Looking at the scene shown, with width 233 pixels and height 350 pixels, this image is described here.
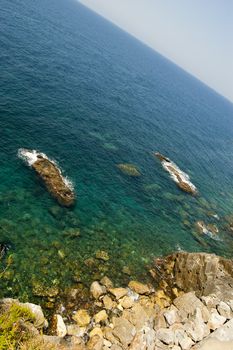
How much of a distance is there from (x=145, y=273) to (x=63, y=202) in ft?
41.4

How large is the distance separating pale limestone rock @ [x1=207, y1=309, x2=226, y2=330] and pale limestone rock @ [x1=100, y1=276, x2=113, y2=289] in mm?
9609

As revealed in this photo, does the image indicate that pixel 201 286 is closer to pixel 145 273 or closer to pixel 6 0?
pixel 145 273

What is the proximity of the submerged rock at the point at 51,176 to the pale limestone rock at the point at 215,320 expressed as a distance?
19700 millimetres

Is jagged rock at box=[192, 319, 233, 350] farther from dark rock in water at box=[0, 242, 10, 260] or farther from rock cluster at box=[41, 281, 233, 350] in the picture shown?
dark rock in water at box=[0, 242, 10, 260]

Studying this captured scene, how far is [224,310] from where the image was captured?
25.6m

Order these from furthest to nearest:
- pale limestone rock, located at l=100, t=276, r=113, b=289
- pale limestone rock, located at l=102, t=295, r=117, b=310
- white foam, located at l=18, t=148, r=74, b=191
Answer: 1. white foam, located at l=18, t=148, r=74, b=191
2. pale limestone rock, located at l=100, t=276, r=113, b=289
3. pale limestone rock, located at l=102, t=295, r=117, b=310

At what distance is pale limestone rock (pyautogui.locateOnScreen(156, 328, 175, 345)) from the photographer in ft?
73.4

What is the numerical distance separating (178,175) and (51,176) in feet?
97.2

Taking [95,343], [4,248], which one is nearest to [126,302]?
[95,343]

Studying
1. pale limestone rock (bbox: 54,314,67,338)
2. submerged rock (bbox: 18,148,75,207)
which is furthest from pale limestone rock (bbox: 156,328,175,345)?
submerged rock (bbox: 18,148,75,207)

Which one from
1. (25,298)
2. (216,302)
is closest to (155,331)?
(216,302)

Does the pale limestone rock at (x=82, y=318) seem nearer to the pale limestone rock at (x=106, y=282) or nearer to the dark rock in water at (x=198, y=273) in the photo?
the pale limestone rock at (x=106, y=282)

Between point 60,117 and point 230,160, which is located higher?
point 230,160

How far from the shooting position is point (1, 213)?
99.5 ft
